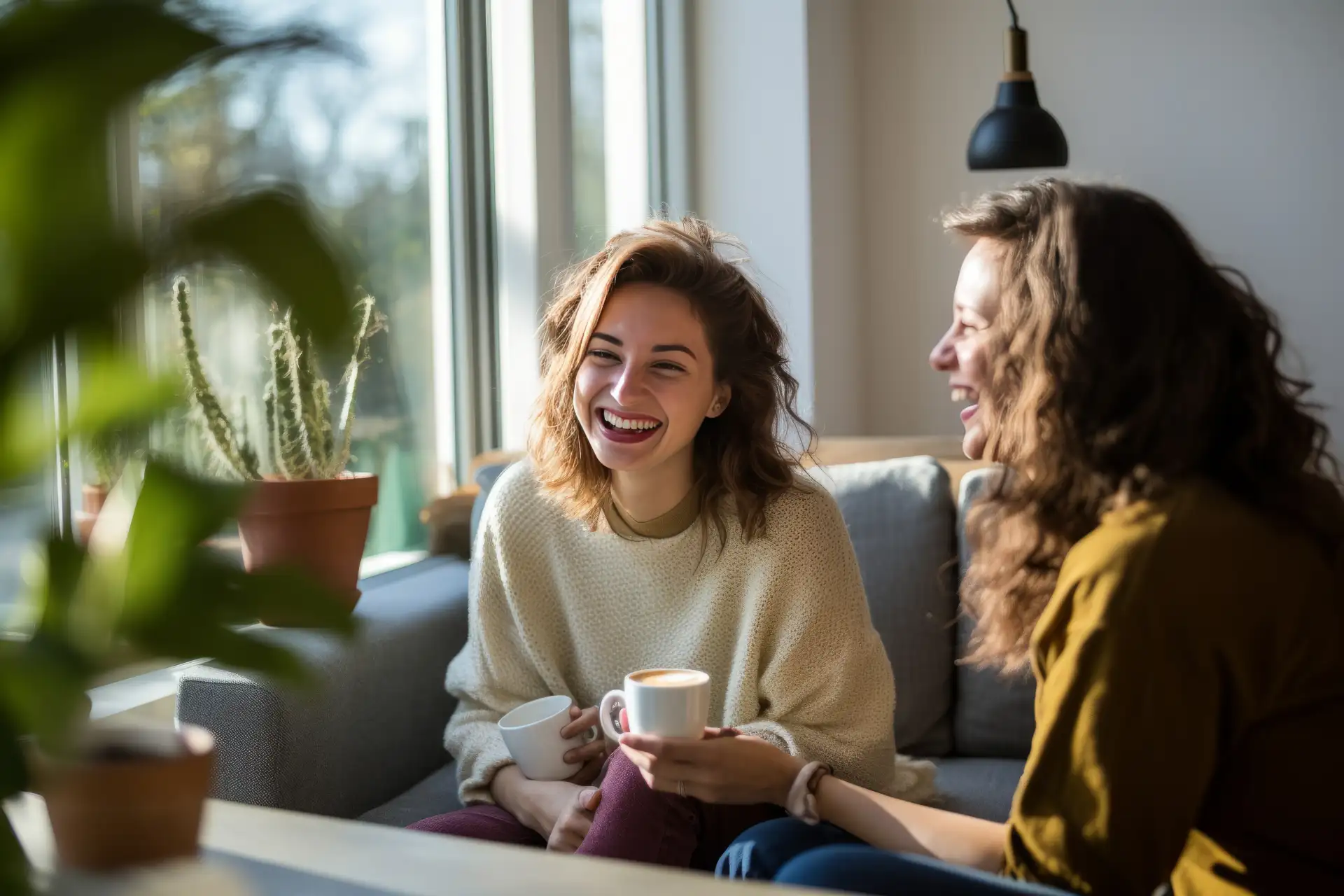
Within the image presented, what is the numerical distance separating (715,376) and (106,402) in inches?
53.8

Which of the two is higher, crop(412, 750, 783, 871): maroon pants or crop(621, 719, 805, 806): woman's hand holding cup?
crop(621, 719, 805, 806): woman's hand holding cup

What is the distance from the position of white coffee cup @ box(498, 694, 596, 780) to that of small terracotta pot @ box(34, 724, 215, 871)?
0.97 m

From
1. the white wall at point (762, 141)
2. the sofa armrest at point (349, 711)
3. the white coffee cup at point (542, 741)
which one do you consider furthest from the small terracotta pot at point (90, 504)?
the white wall at point (762, 141)

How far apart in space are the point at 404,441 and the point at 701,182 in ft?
4.74

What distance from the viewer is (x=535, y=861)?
24.5 inches

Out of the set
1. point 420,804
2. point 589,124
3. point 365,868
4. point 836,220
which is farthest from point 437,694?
point 836,220

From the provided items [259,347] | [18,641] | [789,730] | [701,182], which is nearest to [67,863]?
[18,641]

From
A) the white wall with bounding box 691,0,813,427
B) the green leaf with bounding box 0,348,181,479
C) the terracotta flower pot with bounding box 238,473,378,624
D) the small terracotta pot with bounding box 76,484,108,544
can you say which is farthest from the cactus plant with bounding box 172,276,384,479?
the white wall with bounding box 691,0,813,427

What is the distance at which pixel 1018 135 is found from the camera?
2.88 meters

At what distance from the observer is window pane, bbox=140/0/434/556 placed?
5.90 ft

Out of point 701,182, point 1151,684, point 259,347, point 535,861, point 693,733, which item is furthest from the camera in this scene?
point 701,182

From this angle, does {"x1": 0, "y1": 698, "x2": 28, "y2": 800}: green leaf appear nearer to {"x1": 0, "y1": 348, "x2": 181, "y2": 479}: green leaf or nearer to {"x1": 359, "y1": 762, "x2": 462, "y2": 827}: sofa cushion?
{"x1": 0, "y1": 348, "x2": 181, "y2": 479}: green leaf

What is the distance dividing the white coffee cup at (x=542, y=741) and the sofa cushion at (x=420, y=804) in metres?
0.23

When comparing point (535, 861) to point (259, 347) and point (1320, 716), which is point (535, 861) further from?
point (259, 347)
